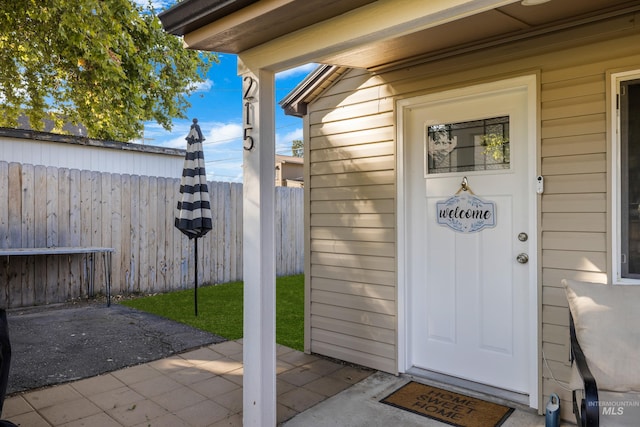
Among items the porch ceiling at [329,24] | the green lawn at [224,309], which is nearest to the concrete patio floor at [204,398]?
the green lawn at [224,309]

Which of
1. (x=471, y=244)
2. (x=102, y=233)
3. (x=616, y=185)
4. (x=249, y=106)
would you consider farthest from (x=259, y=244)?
(x=102, y=233)

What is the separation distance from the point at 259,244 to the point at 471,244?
1.61 meters

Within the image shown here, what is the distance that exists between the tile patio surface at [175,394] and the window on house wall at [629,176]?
1.99 metres

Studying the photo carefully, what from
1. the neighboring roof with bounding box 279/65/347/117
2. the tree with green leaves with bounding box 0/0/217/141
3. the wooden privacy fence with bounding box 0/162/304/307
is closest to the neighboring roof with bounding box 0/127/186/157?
the tree with green leaves with bounding box 0/0/217/141

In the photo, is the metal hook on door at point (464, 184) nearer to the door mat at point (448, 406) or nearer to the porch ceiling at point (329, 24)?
the porch ceiling at point (329, 24)

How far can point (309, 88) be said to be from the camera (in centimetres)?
375

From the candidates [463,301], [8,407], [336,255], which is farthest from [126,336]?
[463,301]

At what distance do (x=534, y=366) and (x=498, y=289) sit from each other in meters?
0.53

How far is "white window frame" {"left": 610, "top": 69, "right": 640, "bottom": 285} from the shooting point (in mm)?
2396

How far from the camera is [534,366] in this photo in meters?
2.69

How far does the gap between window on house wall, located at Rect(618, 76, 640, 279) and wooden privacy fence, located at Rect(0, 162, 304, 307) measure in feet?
19.0

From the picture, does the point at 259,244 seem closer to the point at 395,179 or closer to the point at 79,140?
the point at 395,179

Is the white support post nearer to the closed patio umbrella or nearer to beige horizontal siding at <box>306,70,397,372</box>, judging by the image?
beige horizontal siding at <box>306,70,397,372</box>

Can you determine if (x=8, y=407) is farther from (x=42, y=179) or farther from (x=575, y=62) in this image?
(x=575, y=62)
